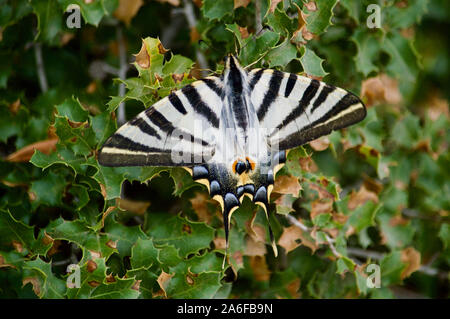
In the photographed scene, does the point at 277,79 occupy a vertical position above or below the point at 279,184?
above

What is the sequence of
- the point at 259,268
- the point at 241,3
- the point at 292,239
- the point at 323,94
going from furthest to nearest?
the point at 259,268, the point at 292,239, the point at 241,3, the point at 323,94

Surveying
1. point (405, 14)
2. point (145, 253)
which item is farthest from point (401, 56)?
point (145, 253)

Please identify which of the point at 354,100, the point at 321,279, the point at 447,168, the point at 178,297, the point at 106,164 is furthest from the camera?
the point at 447,168

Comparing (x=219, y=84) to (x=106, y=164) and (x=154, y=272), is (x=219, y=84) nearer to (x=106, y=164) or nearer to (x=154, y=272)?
(x=106, y=164)

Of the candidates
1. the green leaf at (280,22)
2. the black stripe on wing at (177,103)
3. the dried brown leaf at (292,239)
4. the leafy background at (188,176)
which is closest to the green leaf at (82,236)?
the leafy background at (188,176)

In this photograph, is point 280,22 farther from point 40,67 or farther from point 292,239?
point 40,67

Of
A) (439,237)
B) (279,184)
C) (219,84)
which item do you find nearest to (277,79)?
(219,84)
